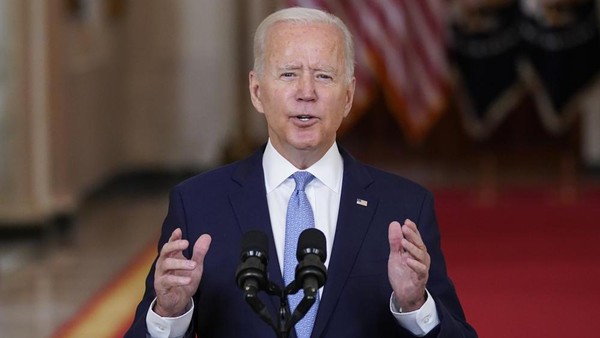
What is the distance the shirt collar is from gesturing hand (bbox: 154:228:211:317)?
0.47 meters

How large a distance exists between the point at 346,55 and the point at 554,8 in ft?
31.7

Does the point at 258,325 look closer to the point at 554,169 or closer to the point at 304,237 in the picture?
the point at 304,237

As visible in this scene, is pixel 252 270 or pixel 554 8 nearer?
pixel 252 270

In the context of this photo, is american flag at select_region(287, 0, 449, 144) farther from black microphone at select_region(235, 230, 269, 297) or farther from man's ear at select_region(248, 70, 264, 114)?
black microphone at select_region(235, 230, 269, 297)

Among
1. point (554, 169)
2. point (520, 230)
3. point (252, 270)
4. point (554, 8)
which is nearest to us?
point (252, 270)

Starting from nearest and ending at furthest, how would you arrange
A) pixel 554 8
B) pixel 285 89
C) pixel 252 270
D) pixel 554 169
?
pixel 252 270
pixel 285 89
pixel 554 8
pixel 554 169

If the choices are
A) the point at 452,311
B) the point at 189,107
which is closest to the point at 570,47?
the point at 189,107

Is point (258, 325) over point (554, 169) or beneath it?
over

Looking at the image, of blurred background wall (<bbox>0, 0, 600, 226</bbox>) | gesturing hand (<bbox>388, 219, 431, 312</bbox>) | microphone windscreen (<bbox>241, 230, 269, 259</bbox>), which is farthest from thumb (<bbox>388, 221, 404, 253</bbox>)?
blurred background wall (<bbox>0, 0, 600, 226</bbox>)

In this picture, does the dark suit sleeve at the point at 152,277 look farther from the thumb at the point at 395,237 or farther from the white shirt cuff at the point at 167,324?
the thumb at the point at 395,237

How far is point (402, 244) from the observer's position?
3066mm

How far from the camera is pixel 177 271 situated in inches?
121

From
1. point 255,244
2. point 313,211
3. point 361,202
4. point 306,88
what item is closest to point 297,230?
point 313,211

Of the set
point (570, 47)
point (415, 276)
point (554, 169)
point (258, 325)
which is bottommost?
point (554, 169)
